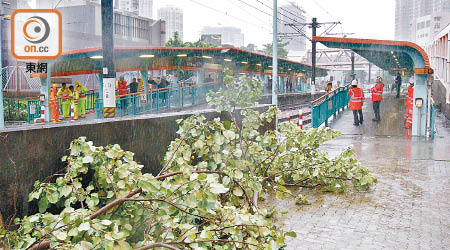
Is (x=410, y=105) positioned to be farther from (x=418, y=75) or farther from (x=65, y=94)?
(x=65, y=94)

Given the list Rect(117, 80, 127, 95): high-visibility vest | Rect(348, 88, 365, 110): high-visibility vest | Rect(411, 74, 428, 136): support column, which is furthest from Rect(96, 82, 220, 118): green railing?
Rect(411, 74, 428, 136): support column

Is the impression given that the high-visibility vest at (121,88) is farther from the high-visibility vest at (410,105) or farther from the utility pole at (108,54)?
the high-visibility vest at (410,105)

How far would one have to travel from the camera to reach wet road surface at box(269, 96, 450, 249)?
208 inches

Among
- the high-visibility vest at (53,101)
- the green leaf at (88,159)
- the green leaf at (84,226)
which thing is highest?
the high-visibility vest at (53,101)

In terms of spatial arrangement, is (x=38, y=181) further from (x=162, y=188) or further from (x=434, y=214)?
(x=434, y=214)

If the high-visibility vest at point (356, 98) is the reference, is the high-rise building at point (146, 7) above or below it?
above

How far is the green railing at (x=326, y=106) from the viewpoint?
16.8m

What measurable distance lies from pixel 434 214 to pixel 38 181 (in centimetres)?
509

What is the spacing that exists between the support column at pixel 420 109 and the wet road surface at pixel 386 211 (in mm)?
4027

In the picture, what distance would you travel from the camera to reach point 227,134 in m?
5.54

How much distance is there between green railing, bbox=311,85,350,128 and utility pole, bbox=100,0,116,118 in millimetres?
7315

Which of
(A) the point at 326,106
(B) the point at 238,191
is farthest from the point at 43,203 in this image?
(A) the point at 326,106

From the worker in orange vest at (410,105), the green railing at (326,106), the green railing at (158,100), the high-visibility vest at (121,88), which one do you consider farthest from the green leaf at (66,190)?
the high-visibility vest at (121,88)

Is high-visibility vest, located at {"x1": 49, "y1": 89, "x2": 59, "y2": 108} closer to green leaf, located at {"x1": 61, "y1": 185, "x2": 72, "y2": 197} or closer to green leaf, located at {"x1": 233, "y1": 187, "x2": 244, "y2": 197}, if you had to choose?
green leaf, located at {"x1": 233, "y1": 187, "x2": 244, "y2": 197}
